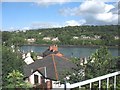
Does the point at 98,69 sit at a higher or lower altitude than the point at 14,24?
lower

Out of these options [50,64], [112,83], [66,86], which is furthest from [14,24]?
[50,64]

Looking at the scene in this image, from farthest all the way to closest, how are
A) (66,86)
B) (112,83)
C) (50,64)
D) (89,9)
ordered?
(50,64)
(89,9)
(112,83)
(66,86)

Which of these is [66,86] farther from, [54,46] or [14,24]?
[54,46]

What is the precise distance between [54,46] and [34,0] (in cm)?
1464

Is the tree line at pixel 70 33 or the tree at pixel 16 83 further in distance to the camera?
the tree line at pixel 70 33

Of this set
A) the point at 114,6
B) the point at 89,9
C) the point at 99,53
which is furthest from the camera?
the point at 99,53

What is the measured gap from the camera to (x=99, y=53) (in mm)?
4031

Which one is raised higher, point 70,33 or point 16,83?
point 70,33

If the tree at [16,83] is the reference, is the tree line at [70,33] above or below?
above

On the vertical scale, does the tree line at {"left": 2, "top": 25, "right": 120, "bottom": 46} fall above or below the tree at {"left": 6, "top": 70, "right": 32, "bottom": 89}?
above

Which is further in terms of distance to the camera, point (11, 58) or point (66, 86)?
point (11, 58)

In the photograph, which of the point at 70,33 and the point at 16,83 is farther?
the point at 70,33

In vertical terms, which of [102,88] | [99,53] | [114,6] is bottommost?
[102,88]

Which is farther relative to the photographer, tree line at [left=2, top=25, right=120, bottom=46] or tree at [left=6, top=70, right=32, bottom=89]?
tree line at [left=2, top=25, right=120, bottom=46]
